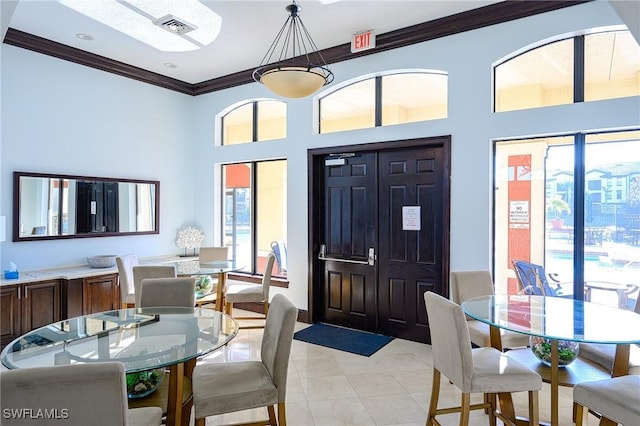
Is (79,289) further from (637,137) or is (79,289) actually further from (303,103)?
(637,137)

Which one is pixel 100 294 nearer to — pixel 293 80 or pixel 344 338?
pixel 344 338

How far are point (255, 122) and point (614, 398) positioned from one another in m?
5.07

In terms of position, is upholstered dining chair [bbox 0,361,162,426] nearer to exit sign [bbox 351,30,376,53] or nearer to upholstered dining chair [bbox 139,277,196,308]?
upholstered dining chair [bbox 139,277,196,308]

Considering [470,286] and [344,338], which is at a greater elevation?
[470,286]

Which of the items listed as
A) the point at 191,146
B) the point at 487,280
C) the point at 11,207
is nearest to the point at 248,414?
the point at 487,280

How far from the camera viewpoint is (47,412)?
1474 millimetres

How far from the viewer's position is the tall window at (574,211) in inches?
132

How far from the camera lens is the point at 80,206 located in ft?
16.3

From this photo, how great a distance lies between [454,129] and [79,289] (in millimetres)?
4537

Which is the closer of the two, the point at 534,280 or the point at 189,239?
the point at 534,280

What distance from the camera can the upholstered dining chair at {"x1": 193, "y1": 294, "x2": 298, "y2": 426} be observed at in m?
2.15

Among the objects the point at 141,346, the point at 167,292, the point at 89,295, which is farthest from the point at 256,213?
the point at 141,346

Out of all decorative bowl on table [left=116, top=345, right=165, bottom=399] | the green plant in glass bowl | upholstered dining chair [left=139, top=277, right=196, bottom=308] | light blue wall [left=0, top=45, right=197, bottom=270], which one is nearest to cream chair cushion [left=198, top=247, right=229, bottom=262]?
light blue wall [left=0, top=45, right=197, bottom=270]

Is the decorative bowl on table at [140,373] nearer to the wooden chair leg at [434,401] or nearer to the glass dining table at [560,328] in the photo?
the wooden chair leg at [434,401]
